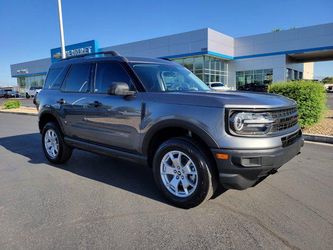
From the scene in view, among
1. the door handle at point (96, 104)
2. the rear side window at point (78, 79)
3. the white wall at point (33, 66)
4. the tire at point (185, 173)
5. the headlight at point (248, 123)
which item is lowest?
the tire at point (185, 173)

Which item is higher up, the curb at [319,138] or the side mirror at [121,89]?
the side mirror at [121,89]

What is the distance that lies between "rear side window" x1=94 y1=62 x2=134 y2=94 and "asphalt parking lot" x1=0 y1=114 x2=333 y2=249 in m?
1.51

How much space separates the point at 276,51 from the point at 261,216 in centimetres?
3616

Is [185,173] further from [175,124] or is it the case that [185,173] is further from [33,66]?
[33,66]

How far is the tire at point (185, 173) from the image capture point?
11.3 ft

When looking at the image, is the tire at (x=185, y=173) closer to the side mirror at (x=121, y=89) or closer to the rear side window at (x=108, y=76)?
the side mirror at (x=121, y=89)

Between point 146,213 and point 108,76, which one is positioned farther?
point 108,76

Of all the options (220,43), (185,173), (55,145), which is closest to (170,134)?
(185,173)

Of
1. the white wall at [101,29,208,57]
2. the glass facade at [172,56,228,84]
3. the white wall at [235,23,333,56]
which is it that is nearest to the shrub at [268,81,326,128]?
the white wall at [101,29,208,57]

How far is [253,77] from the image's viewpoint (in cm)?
3762

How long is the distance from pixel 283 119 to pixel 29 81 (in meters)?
65.3

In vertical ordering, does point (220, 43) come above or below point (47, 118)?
above

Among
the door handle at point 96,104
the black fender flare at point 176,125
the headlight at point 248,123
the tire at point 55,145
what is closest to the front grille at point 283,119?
the headlight at point 248,123

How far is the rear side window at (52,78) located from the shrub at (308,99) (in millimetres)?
6461
